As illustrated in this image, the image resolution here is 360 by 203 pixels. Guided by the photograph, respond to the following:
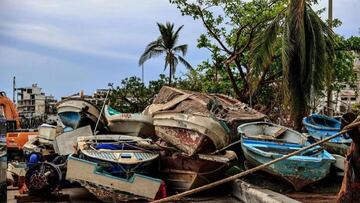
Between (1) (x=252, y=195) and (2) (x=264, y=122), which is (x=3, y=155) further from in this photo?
(2) (x=264, y=122)

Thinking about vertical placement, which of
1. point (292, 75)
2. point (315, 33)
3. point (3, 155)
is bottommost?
point (3, 155)

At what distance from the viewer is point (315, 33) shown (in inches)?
653

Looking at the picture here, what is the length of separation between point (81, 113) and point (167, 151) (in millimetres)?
4315

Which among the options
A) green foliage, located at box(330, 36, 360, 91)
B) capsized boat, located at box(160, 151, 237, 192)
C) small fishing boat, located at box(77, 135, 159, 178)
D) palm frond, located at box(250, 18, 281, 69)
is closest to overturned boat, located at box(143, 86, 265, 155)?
capsized boat, located at box(160, 151, 237, 192)

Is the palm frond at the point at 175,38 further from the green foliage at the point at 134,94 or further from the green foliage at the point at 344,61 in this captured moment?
the green foliage at the point at 344,61

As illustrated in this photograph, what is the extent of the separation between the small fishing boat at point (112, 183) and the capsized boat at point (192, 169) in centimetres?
131

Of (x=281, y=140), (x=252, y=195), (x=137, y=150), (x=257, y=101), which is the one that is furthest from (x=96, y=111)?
(x=257, y=101)

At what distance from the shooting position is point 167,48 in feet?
127

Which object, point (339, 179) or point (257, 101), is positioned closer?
point (339, 179)

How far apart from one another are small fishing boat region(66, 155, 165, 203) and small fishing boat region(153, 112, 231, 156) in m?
1.55

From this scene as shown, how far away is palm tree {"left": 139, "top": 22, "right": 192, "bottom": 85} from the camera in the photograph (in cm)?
3812

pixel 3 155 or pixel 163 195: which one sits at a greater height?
pixel 3 155

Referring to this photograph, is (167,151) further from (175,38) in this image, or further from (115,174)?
(175,38)

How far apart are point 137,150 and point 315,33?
742cm
